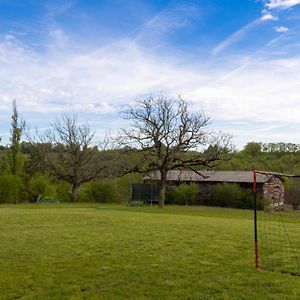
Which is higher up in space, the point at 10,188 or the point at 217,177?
the point at 217,177

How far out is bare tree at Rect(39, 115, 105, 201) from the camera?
4084 cm

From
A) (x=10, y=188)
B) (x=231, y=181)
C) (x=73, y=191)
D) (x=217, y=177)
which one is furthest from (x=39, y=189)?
(x=231, y=181)

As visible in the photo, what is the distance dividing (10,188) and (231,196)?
18.7m

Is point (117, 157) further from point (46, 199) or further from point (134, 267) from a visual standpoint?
point (134, 267)

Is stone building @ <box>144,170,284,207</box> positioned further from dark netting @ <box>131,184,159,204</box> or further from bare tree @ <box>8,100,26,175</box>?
bare tree @ <box>8,100,26,175</box>

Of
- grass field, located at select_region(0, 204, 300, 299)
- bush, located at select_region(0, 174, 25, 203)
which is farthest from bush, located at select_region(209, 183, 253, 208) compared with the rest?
grass field, located at select_region(0, 204, 300, 299)

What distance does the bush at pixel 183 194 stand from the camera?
1489 inches

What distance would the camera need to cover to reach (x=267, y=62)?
58.5 ft

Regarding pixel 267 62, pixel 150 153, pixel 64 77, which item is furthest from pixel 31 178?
pixel 267 62

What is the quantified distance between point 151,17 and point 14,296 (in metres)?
10.6

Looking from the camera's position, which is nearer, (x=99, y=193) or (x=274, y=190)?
(x=99, y=193)

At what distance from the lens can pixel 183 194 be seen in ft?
124

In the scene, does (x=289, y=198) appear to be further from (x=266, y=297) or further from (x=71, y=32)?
(x=266, y=297)

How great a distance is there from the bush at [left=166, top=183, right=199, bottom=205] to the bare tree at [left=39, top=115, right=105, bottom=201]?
788 centimetres
